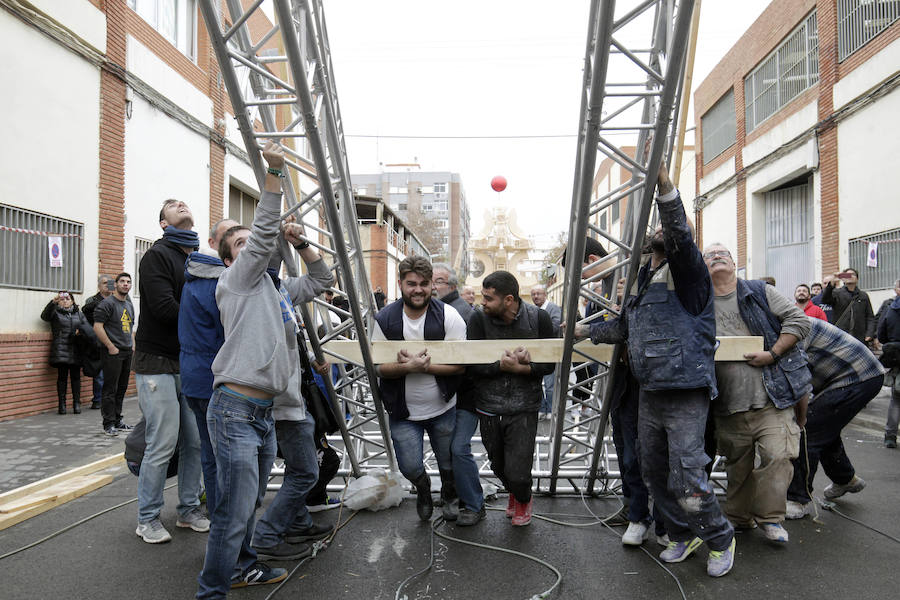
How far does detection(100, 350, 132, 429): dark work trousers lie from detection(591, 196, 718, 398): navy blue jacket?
659 centimetres

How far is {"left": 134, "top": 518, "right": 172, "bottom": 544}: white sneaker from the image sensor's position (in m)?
4.40

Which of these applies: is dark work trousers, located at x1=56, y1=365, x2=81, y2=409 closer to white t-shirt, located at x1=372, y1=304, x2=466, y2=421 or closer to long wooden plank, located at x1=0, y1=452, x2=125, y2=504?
long wooden plank, located at x1=0, y1=452, x2=125, y2=504

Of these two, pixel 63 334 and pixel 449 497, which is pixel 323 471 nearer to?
pixel 449 497

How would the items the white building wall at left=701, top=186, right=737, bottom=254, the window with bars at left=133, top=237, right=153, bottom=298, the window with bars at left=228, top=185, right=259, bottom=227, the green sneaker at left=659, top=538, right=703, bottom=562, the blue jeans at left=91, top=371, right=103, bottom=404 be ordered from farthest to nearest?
the white building wall at left=701, top=186, right=737, bottom=254 < the window with bars at left=228, top=185, right=259, bottom=227 < the window with bars at left=133, top=237, right=153, bottom=298 < the blue jeans at left=91, top=371, right=103, bottom=404 < the green sneaker at left=659, top=538, right=703, bottom=562

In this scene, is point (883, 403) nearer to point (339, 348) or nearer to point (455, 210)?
point (339, 348)

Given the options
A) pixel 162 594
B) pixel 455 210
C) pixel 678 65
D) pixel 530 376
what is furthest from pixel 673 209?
pixel 455 210

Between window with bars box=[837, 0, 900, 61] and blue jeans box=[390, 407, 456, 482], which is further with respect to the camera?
window with bars box=[837, 0, 900, 61]

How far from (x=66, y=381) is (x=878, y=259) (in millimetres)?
13776

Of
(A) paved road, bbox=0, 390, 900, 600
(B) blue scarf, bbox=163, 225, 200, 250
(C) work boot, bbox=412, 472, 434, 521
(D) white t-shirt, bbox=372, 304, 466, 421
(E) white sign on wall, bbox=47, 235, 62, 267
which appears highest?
(E) white sign on wall, bbox=47, 235, 62, 267

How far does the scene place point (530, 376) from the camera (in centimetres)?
466

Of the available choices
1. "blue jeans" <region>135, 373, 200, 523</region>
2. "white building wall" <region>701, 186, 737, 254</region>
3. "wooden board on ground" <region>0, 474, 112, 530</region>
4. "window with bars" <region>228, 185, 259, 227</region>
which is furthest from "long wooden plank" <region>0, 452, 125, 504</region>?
"white building wall" <region>701, 186, 737, 254</region>

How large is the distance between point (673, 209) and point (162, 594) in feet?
11.6

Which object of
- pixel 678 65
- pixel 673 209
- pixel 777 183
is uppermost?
pixel 777 183

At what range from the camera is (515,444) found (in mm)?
4680
